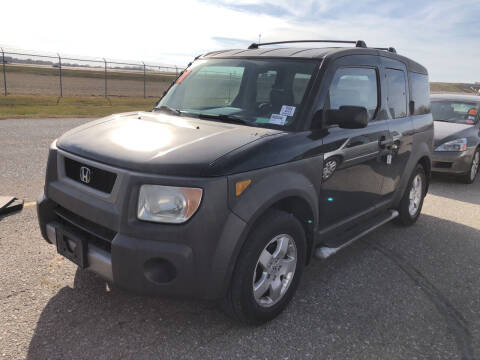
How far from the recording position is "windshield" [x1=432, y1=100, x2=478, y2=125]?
8.84 meters

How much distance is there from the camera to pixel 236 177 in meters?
2.57

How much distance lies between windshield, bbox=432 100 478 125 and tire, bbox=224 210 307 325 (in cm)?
722

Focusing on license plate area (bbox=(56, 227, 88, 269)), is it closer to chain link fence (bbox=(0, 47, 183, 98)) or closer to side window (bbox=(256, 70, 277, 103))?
side window (bbox=(256, 70, 277, 103))

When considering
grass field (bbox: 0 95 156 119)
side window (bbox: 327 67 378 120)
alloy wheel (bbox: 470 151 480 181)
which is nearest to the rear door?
side window (bbox: 327 67 378 120)

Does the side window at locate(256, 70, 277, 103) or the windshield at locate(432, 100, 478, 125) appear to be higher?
the side window at locate(256, 70, 277, 103)

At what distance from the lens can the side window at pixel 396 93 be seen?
4.42 m

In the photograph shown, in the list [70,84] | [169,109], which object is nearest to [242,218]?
[169,109]

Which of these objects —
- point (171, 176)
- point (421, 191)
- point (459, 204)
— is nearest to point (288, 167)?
point (171, 176)

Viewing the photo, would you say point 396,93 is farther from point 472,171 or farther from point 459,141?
point 472,171

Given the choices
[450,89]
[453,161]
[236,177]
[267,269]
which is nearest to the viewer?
[236,177]

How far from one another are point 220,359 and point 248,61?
2604 mm

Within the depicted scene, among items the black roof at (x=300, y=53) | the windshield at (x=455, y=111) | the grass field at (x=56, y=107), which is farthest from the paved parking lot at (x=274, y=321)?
the grass field at (x=56, y=107)

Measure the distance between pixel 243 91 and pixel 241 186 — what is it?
1432mm

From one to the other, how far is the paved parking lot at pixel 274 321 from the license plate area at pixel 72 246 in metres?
0.46
